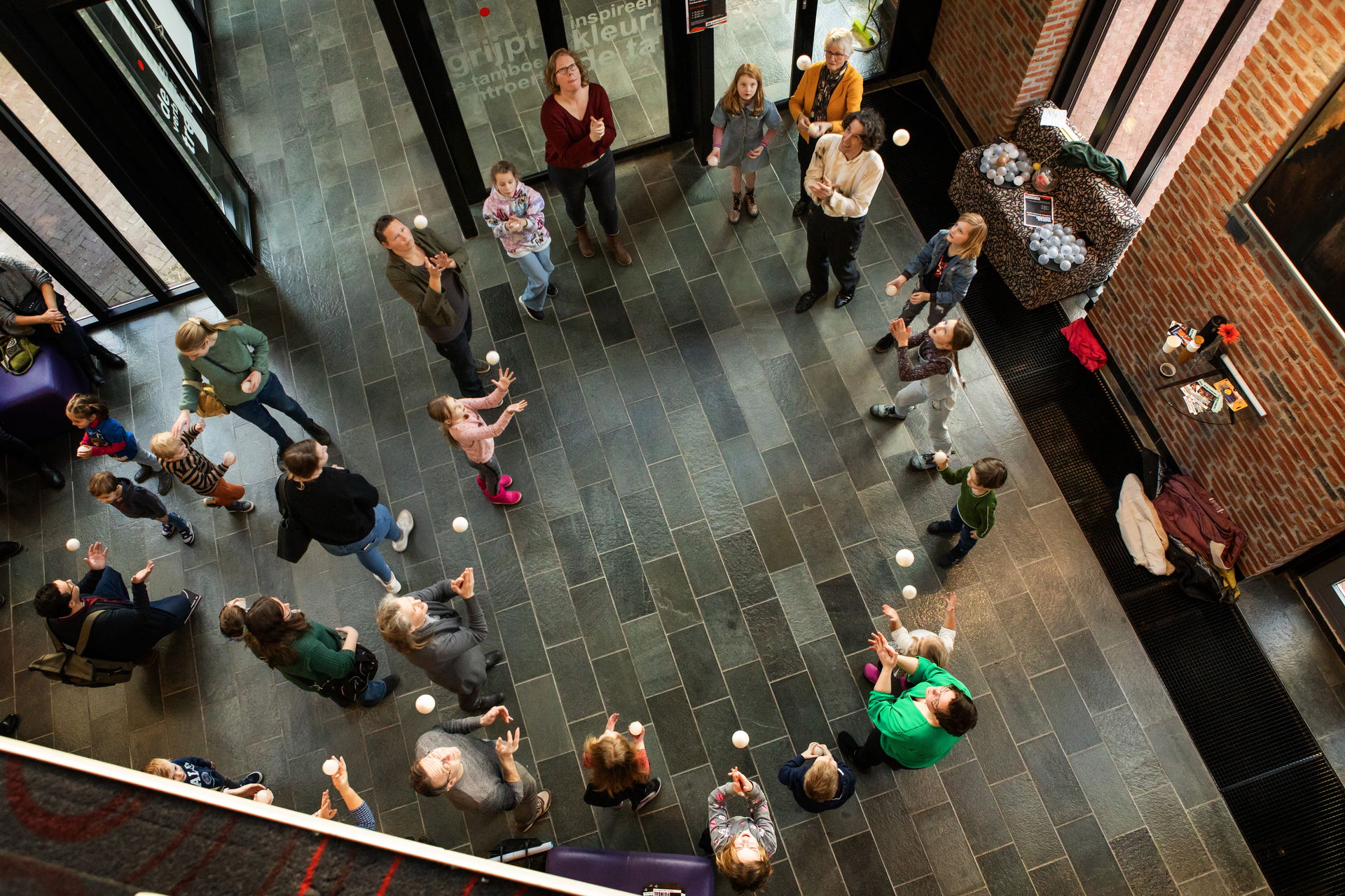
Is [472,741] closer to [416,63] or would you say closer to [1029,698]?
[1029,698]

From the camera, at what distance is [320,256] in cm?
643

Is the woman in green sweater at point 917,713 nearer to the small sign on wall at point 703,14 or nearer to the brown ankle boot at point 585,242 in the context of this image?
the brown ankle boot at point 585,242

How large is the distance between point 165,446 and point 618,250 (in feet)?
11.0

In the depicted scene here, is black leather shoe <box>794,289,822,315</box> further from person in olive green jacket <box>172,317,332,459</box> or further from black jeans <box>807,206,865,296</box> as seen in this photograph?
person in olive green jacket <box>172,317,332,459</box>

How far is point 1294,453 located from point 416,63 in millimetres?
5803

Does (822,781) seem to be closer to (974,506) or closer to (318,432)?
(974,506)

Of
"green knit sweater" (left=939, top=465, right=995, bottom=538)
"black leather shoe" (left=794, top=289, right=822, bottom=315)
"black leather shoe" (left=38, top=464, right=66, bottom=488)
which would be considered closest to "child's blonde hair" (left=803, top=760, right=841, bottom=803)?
"green knit sweater" (left=939, top=465, right=995, bottom=538)

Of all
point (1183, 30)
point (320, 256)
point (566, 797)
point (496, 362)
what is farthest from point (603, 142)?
point (566, 797)

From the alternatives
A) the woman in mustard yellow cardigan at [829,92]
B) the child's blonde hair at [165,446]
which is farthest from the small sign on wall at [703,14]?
the child's blonde hair at [165,446]

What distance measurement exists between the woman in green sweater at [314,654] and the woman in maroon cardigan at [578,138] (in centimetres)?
332

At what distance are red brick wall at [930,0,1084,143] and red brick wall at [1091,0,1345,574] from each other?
156 centimetres

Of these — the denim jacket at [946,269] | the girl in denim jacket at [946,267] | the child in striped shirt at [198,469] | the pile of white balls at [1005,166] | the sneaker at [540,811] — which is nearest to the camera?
the sneaker at [540,811]

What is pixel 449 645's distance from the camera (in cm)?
381

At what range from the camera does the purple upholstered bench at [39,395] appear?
5355mm
